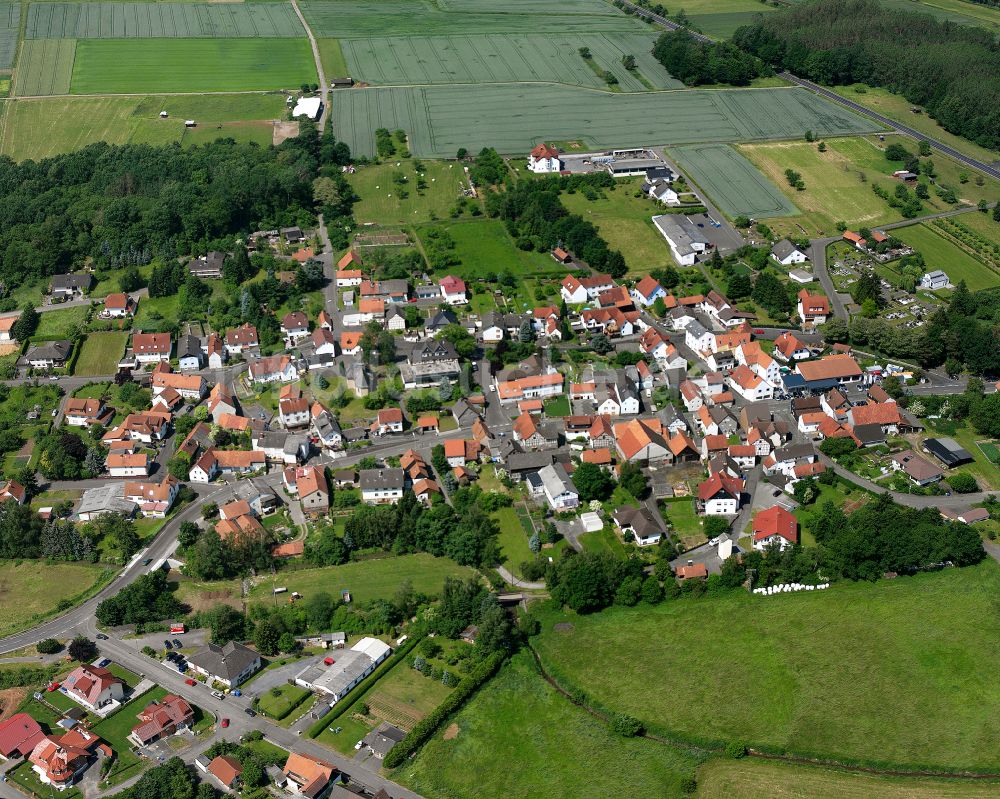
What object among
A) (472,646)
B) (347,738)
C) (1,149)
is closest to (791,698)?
(472,646)

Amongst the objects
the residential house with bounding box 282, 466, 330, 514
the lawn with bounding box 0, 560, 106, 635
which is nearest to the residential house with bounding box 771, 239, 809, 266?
the residential house with bounding box 282, 466, 330, 514

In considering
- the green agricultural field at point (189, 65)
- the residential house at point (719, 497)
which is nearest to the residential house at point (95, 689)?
the residential house at point (719, 497)

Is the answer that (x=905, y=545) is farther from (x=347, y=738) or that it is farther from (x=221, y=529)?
(x=221, y=529)

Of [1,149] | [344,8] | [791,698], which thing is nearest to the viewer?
[791,698]

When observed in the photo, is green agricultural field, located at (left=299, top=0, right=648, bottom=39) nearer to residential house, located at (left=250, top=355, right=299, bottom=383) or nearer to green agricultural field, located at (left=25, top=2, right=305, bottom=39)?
green agricultural field, located at (left=25, top=2, right=305, bottom=39)

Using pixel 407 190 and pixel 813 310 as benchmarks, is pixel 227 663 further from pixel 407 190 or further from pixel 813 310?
pixel 407 190

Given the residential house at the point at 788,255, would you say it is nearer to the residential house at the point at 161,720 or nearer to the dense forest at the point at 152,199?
the dense forest at the point at 152,199

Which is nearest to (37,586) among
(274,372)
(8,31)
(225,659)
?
(225,659)
